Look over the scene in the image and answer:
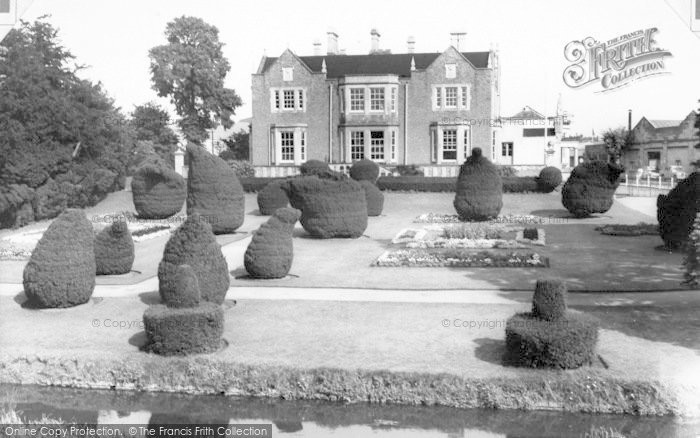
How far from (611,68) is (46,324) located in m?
14.1

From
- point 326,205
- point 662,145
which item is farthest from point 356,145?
point 326,205

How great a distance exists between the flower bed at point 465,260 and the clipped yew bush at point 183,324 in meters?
9.19

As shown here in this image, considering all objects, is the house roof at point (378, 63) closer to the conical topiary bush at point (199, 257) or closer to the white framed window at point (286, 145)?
the white framed window at point (286, 145)

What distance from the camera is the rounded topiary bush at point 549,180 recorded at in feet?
136

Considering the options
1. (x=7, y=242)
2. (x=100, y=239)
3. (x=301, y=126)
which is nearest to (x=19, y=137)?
(x=7, y=242)

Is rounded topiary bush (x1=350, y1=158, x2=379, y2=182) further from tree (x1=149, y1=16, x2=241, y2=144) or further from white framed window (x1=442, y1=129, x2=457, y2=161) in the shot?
tree (x1=149, y1=16, x2=241, y2=144)

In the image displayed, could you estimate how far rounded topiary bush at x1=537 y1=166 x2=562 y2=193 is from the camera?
41.5 m

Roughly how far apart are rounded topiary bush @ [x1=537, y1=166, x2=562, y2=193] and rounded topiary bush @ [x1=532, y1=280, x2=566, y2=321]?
3024cm

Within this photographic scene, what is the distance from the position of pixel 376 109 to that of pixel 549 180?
48.6ft

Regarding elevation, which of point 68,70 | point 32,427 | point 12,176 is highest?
point 68,70

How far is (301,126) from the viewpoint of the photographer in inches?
2063

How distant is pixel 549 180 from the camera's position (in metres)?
41.5

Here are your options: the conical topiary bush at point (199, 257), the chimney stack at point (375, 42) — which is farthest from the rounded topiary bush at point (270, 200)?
the chimney stack at point (375, 42)

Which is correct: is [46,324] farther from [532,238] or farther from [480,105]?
[480,105]
